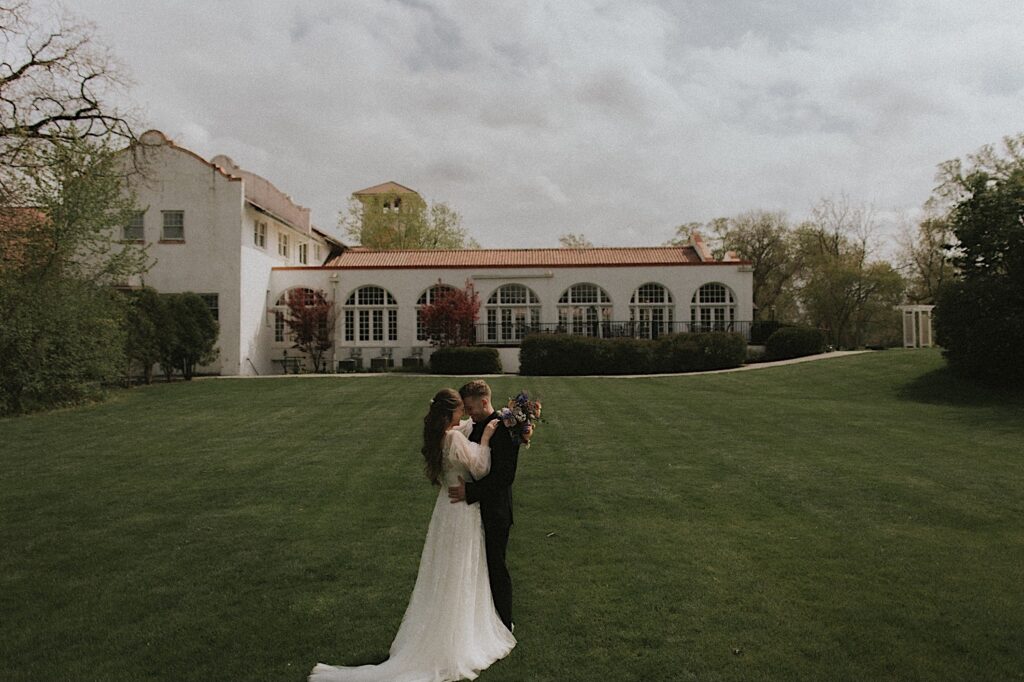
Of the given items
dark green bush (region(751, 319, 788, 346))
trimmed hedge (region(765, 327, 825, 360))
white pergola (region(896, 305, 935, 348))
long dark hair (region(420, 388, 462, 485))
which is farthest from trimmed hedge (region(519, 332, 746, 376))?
long dark hair (region(420, 388, 462, 485))

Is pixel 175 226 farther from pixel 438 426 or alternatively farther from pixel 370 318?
pixel 438 426

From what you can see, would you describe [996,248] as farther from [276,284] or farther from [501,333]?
[276,284]

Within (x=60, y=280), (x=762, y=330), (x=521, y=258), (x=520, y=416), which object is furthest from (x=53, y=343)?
(x=762, y=330)

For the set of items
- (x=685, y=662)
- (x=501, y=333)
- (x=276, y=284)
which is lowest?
(x=685, y=662)

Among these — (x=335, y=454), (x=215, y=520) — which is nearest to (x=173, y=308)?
(x=335, y=454)

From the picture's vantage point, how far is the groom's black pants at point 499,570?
4.79 metres

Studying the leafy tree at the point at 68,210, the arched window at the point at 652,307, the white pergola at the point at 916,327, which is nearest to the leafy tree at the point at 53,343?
the leafy tree at the point at 68,210

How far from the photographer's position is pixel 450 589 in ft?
15.0

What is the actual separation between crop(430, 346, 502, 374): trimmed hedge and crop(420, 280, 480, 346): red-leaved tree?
92.6 inches

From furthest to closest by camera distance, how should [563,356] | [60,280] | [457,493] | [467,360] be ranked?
1. [467,360]
2. [563,356]
3. [60,280]
4. [457,493]

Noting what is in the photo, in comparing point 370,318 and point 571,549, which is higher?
point 370,318

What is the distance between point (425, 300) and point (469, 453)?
26203 mm

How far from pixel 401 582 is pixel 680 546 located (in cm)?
256

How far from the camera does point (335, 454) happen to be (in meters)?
11.2
